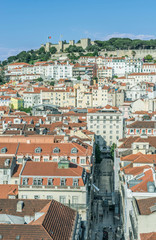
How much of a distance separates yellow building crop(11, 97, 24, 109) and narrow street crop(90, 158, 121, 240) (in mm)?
71257

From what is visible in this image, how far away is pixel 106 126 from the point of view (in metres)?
95.8

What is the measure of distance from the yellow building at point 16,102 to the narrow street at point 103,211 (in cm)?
7126

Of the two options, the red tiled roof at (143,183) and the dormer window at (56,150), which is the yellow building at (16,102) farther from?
the red tiled roof at (143,183)

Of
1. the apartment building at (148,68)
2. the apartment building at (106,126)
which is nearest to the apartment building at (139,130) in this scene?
the apartment building at (106,126)

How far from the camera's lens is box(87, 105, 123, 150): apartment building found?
95375 mm

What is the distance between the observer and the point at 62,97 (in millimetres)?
135625

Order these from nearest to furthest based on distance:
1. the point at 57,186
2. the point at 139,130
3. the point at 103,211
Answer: the point at 57,186 → the point at 103,211 → the point at 139,130

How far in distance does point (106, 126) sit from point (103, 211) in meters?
42.5

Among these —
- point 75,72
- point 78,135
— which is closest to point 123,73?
point 75,72

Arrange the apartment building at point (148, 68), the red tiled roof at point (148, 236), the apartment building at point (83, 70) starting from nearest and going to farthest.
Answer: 1. the red tiled roof at point (148, 236)
2. the apartment building at point (83, 70)
3. the apartment building at point (148, 68)

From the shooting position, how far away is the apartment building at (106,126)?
95375 mm

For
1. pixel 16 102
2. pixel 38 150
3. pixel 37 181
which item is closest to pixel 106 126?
pixel 38 150

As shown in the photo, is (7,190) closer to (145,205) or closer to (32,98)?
(145,205)

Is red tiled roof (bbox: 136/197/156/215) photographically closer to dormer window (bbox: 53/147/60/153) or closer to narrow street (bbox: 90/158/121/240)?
narrow street (bbox: 90/158/121/240)
